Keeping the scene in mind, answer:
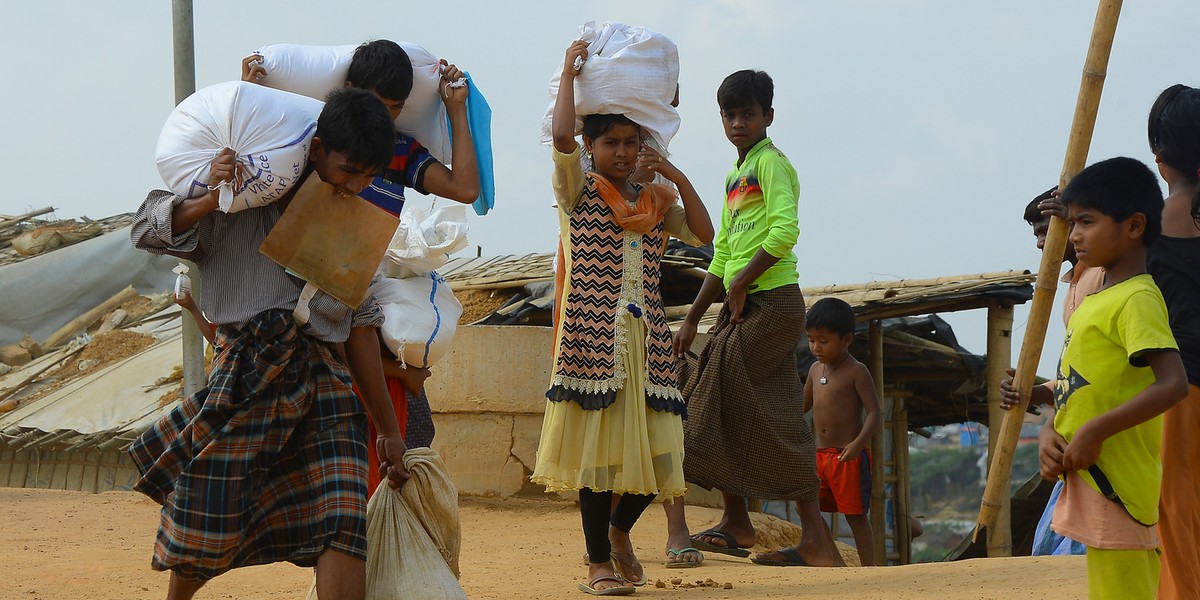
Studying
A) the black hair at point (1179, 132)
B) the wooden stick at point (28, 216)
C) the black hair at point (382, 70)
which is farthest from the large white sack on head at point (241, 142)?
the wooden stick at point (28, 216)

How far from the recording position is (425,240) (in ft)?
13.0

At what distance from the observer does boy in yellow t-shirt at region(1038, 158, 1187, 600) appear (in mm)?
2979

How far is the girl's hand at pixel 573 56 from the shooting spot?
4574 mm

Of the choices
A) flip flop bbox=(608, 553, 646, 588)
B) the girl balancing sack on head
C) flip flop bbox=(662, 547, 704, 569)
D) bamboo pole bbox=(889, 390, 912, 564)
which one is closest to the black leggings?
the girl balancing sack on head

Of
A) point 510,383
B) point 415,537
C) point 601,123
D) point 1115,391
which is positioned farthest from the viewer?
point 510,383

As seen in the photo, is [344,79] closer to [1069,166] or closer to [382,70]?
[382,70]

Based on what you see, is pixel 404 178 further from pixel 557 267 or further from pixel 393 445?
pixel 557 267

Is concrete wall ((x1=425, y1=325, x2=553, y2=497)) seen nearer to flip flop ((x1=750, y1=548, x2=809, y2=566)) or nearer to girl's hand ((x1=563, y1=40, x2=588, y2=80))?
flip flop ((x1=750, y1=548, x2=809, y2=566))

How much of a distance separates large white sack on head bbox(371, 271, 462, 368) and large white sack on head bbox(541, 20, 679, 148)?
40.9 inches

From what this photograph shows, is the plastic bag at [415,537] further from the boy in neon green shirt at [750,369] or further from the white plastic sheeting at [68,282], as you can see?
the white plastic sheeting at [68,282]

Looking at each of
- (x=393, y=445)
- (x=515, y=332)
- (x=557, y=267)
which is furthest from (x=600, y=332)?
(x=515, y=332)

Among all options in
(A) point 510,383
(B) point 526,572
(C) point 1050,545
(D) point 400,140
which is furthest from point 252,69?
(A) point 510,383

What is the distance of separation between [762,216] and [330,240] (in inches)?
106

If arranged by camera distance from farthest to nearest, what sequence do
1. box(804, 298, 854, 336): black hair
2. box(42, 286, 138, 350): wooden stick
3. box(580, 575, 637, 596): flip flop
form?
box(42, 286, 138, 350): wooden stick, box(804, 298, 854, 336): black hair, box(580, 575, 637, 596): flip flop
